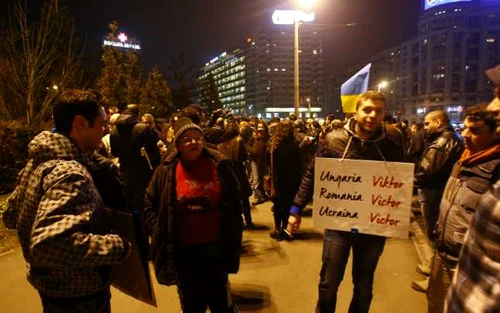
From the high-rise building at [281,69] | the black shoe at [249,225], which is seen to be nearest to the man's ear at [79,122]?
the black shoe at [249,225]

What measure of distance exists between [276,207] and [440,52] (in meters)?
116

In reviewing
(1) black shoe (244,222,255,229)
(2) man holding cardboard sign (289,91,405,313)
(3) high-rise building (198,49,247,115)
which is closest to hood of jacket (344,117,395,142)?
(2) man holding cardboard sign (289,91,405,313)

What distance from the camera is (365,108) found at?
314 centimetres

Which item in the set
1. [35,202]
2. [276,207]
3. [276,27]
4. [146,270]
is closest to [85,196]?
[35,202]

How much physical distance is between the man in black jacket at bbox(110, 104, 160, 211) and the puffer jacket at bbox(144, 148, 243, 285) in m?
2.63

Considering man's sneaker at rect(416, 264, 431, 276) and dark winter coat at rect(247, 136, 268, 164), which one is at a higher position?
dark winter coat at rect(247, 136, 268, 164)

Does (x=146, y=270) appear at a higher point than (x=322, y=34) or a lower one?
lower

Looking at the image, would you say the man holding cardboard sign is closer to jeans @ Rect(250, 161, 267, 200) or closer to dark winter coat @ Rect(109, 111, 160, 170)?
dark winter coat @ Rect(109, 111, 160, 170)

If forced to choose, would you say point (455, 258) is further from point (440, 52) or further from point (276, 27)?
point (276, 27)

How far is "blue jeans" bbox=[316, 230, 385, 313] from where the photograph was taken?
3.18 meters

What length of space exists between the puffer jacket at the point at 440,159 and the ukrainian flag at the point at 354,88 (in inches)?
47.8

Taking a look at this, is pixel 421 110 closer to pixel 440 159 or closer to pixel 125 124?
pixel 440 159

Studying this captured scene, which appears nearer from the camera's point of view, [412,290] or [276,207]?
[412,290]

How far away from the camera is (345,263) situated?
321cm
